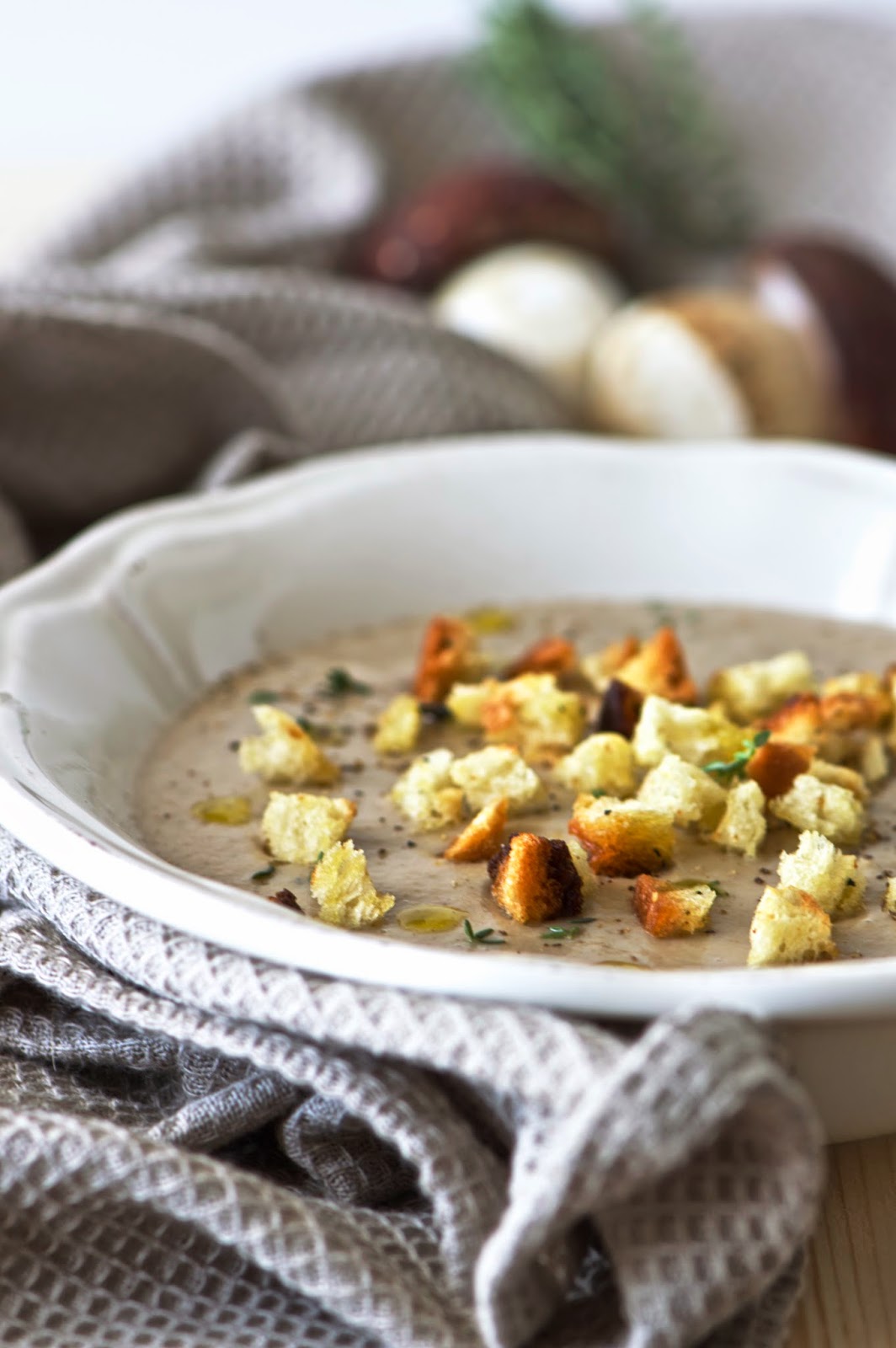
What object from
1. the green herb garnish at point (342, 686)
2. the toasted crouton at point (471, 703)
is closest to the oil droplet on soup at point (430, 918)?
the toasted crouton at point (471, 703)

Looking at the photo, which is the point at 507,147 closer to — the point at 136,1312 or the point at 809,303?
the point at 809,303

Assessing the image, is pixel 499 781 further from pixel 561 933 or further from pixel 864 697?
pixel 864 697

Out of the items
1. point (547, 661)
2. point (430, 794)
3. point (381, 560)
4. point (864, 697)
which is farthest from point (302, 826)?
point (381, 560)

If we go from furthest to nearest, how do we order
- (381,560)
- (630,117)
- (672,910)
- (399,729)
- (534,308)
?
1. (630,117)
2. (534,308)
3. (381,560)
4. (399,729)
5. (672,910)

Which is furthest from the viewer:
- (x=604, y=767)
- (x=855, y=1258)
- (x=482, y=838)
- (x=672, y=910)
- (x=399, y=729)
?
(x=399, y=729)

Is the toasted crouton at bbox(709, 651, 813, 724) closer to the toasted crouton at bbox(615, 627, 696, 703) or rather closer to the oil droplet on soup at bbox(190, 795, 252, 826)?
the toasted crouton at bbox(615, 627, 696, 703)

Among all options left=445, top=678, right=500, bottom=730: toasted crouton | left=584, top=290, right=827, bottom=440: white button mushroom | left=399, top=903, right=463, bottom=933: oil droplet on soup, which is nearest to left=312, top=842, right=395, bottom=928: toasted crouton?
left=399, top=903, right=463, bottom=933: oil droplet on soup

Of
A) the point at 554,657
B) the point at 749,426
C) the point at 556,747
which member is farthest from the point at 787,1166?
the point at 749,426
